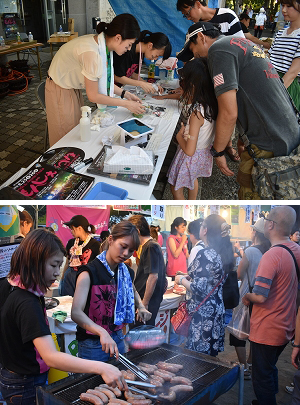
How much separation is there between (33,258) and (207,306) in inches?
28.6

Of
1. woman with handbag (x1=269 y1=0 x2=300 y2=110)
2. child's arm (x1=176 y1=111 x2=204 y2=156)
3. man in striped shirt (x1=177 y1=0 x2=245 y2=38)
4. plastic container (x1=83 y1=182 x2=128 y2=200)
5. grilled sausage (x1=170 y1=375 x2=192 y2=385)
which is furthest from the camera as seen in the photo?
man in striped shirt (x1=177 y1=0 x2=245 y2=38)

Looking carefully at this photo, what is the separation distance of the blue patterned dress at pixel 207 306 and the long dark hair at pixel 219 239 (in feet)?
0.06

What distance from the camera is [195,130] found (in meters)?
2.30

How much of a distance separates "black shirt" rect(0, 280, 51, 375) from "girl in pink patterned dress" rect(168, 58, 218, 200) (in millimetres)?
1506

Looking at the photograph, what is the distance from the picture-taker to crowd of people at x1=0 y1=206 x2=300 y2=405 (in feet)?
3.96

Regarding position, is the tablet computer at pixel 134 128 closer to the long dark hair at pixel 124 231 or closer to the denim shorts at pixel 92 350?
the long dark hair at pixel 124 231

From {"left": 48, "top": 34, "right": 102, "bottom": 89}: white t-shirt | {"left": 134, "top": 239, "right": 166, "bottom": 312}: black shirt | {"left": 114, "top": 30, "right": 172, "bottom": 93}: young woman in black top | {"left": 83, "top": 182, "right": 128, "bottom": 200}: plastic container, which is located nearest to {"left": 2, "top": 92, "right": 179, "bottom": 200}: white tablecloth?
{"left": 83, "top": 182, "right": 128, "bottom": 200}: plastic container

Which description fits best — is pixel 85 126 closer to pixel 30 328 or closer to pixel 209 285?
pixel 209 285

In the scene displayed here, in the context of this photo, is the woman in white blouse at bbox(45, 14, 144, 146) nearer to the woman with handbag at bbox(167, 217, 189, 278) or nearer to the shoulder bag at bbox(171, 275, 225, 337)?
the woman with handbag at bbox(167, 217, 189, 278)

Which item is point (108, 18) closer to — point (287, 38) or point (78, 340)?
point (287, 38)

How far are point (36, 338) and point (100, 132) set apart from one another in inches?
74.3

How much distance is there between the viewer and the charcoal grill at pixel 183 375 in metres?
1.19

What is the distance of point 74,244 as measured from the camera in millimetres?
1280

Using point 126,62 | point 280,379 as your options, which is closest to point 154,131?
point 126,62
